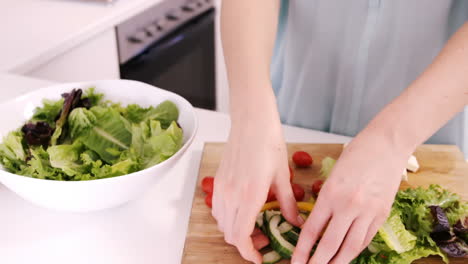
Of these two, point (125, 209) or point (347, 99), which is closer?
point (125, 209)

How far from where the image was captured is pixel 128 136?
0.93 meters

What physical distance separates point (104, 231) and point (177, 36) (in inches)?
62.9

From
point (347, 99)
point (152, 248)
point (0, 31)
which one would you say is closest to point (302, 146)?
point (347, 99)

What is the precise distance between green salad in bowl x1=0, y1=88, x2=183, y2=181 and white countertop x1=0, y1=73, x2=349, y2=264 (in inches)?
4.2

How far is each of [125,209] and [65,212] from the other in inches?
4.5

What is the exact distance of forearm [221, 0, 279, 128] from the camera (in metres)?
0.78

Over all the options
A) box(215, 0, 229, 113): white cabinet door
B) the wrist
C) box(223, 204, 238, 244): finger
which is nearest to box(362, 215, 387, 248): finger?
the wrist

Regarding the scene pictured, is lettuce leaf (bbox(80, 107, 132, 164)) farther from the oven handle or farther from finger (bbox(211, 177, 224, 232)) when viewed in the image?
the oven handle

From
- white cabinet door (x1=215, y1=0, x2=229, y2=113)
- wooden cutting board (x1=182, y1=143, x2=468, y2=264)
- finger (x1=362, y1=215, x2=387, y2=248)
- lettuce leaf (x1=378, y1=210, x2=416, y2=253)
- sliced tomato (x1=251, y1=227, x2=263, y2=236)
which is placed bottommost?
white cabinet door (x1=215, y1=0, x2=229, y2=113)

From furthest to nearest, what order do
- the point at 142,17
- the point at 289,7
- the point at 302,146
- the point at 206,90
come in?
the point at 206,90 < the point at 142,17 < the point at 289,7 < the point at 302,146

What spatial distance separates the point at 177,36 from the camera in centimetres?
232

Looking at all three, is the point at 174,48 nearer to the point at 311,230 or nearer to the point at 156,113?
the point at 156,113

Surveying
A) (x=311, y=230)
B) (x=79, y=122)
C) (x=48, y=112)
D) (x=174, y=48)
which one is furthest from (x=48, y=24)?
(x=311, y=230)

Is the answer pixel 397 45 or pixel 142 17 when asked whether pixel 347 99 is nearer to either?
pixel 397 45
